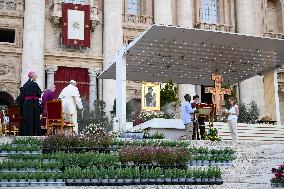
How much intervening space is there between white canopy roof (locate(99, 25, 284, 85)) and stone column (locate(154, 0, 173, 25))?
793 cm

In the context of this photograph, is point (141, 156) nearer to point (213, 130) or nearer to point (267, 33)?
point (213, 130)

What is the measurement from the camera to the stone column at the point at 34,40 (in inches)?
1150

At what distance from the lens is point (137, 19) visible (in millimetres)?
33781

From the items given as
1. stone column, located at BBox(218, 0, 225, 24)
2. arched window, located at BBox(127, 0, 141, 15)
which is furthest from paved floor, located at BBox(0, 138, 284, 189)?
stone column, located at BBox(218, 0, 225, 24)

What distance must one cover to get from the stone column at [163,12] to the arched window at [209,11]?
11.7ft

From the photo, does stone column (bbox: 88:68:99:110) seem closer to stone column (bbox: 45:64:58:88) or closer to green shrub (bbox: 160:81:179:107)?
stone column (bbox: 45:64:58:88)

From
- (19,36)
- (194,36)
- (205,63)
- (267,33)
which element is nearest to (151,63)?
(205,63)

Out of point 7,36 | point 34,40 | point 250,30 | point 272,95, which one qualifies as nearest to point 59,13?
point 34,40

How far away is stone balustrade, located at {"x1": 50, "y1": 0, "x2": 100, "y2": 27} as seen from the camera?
101ft

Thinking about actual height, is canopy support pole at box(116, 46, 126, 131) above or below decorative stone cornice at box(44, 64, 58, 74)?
→ below

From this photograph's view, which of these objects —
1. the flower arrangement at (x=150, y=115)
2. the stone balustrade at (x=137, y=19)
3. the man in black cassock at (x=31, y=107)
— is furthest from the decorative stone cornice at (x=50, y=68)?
the man in black cassock at (x=31, y=107)

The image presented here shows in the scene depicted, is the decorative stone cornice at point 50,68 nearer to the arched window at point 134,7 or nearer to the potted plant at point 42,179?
the arched window at point 134,7

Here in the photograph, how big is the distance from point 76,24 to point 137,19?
181 inches

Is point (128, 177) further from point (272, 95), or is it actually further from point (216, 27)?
point (216, 27)
